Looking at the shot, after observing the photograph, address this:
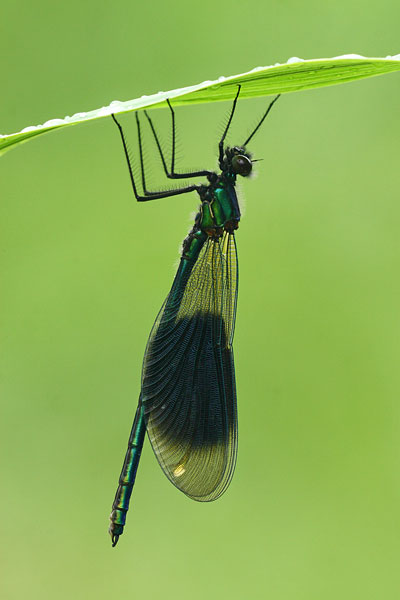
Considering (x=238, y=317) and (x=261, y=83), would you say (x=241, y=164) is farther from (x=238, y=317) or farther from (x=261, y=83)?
(x=238, y=317)

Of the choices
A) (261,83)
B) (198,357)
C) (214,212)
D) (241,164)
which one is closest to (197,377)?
(198,357)

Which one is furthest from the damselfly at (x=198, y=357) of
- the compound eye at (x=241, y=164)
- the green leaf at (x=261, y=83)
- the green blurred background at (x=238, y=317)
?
the green blurred background at (x=238, y=317)

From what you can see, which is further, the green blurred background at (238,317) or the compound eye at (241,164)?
the green blurred background at (238,317)

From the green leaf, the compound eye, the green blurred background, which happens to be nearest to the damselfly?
the compound eye

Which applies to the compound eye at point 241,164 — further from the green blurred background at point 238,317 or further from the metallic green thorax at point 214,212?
the green blurred background at point 238,317

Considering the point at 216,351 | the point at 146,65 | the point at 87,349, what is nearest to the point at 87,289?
the point at 87,349

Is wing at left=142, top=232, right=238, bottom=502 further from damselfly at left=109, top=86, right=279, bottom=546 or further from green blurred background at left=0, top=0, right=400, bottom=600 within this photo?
green blurred background at left=0, top=0, right=400, bottom=600
